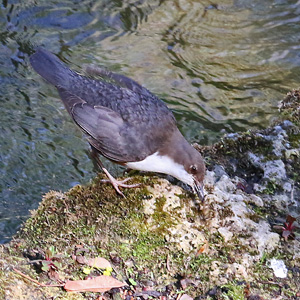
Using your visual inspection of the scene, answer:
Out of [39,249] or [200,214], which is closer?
[39,249]

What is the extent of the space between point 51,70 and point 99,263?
246cm

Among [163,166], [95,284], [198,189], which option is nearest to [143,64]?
[163,166]

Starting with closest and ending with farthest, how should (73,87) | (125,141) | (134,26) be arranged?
1. (125,141)
2. (73,87)
3. (134,26)

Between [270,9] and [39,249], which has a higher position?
[270,9]

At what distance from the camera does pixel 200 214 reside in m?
3.07

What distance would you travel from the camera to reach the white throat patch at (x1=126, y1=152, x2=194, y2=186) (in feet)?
10.8

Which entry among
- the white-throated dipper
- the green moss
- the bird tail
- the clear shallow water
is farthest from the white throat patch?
the clear shallow water

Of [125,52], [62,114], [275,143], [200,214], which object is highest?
[275,143]

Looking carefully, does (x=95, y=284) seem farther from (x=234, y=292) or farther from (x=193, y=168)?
(x=193, y=168)

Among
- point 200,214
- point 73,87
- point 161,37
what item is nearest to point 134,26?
point 161,37

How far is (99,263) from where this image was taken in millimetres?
2715

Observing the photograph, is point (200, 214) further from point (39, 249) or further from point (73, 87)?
point (73, 87)

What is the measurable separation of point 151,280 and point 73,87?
7.35 feet

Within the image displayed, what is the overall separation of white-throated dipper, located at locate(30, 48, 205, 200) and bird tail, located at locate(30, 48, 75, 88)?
215mm
